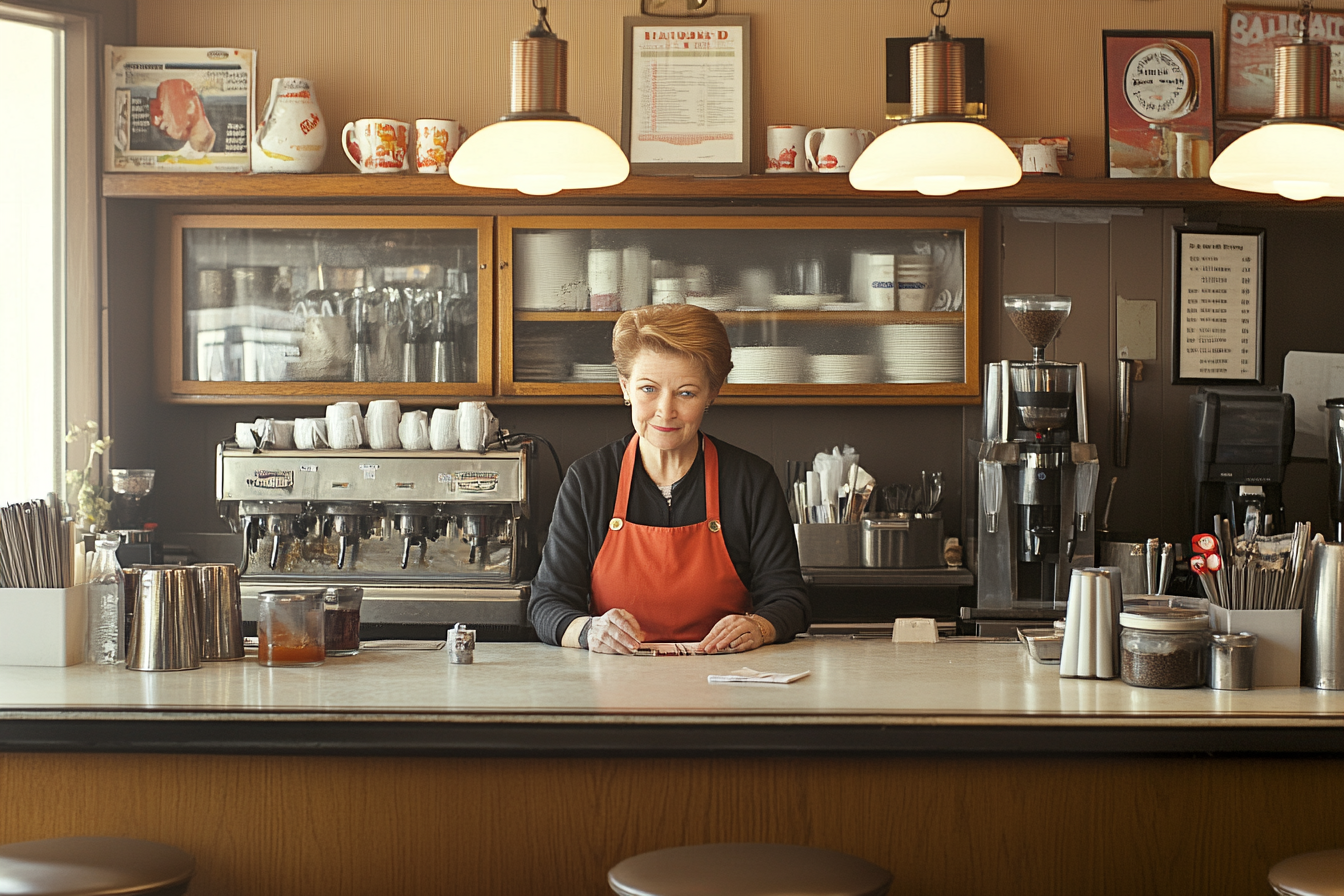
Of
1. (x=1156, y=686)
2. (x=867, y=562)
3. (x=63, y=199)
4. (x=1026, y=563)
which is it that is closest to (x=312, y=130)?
(x=63, y=199)

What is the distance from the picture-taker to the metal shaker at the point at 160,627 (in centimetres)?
201

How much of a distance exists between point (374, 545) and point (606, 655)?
1.62 meters

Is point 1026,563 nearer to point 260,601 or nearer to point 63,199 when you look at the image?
point 260,601

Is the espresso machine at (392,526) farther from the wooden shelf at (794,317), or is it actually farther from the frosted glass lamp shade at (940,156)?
the frosted glass lamp shade at (940,156)

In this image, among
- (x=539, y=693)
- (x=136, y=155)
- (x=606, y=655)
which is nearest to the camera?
(x=539, y=693)

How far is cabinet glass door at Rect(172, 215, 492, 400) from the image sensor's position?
3803mm

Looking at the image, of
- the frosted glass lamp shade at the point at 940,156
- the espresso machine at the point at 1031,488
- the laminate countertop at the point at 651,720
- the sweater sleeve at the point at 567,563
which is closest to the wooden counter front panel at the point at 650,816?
the laminate countertop at the point at 651,720

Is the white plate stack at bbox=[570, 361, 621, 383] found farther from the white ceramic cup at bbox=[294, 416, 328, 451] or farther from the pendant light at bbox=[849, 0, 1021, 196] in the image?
the pendant light at bbox=[849, 0, 1021, 196]

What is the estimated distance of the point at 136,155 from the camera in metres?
3.70

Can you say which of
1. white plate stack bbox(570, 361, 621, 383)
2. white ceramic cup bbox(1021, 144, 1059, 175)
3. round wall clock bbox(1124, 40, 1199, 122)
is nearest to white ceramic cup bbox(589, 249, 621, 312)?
white plate stack bbox(570, 361, 621, 383)

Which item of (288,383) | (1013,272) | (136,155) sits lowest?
(288,383)

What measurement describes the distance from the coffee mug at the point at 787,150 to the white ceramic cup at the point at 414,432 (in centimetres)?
128

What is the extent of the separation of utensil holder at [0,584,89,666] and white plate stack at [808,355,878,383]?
2.30 metres

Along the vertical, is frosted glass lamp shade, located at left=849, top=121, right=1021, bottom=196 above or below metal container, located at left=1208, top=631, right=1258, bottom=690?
above
